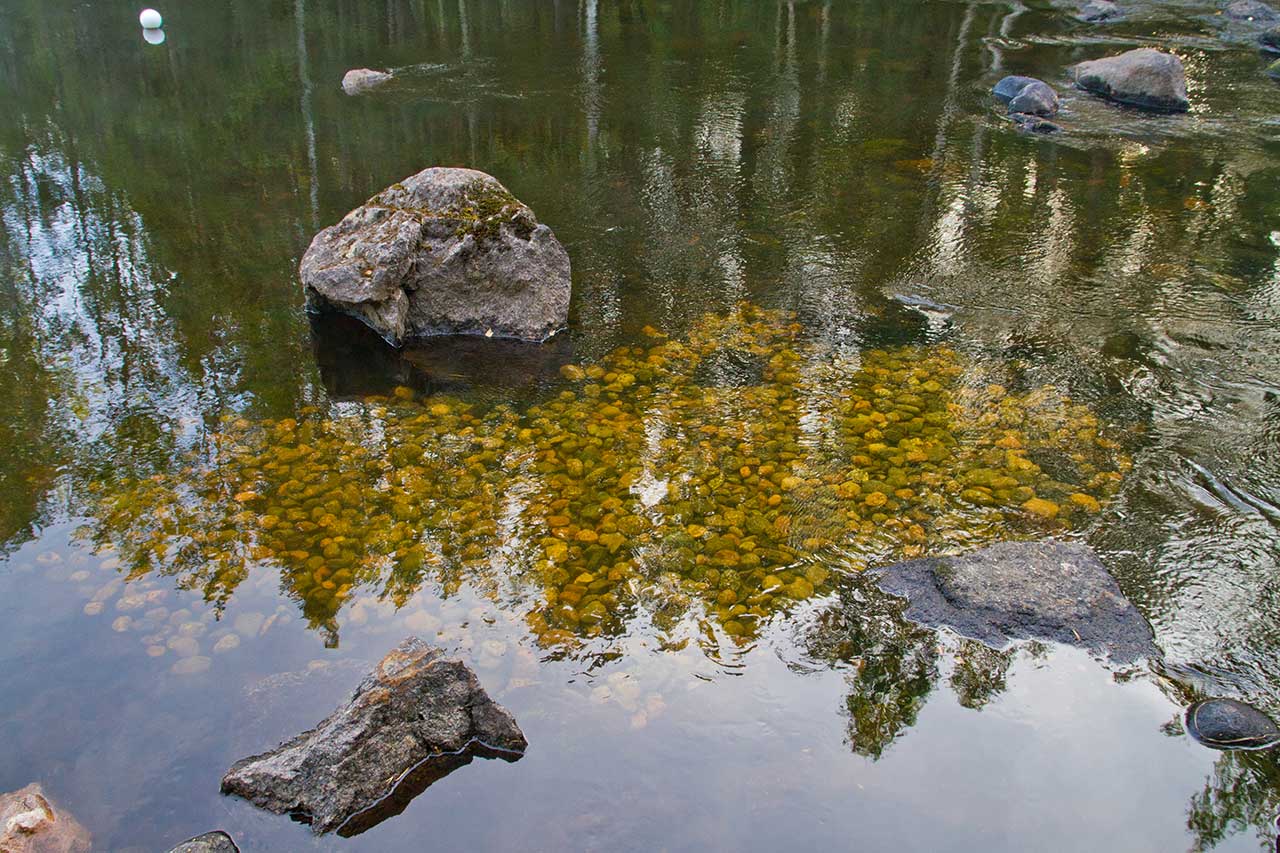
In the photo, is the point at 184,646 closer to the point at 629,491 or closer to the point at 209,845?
the point at 209,845

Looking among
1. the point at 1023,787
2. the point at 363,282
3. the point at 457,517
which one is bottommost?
the point at 1023,787

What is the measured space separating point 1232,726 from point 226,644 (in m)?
4.97

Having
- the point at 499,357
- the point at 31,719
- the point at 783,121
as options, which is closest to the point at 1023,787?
the point at 31,719

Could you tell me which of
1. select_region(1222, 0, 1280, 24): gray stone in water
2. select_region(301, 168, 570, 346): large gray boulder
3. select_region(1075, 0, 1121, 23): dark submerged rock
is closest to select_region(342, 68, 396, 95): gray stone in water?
select_region(301, 168, 570, 346): large gray boulder

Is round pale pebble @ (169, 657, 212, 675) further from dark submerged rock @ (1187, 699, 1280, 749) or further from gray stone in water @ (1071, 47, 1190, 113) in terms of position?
gray stone in water @ (1071, 47, 1190, 113)

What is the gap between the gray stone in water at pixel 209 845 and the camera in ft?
12.5

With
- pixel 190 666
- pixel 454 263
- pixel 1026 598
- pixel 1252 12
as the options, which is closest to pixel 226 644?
pixel 190 666

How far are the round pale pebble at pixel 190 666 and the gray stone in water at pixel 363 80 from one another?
12.4 metres

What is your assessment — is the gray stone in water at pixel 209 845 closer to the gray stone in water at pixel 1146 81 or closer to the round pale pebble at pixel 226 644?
the round pale pebble at pixel 226 644

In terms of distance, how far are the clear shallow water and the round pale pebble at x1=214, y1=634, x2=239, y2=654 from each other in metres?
0.12

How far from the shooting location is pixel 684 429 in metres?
6.96

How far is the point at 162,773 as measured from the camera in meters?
4.41

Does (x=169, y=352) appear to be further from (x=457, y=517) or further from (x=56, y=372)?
(x=457, y=517)

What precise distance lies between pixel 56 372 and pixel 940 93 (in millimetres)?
13042
